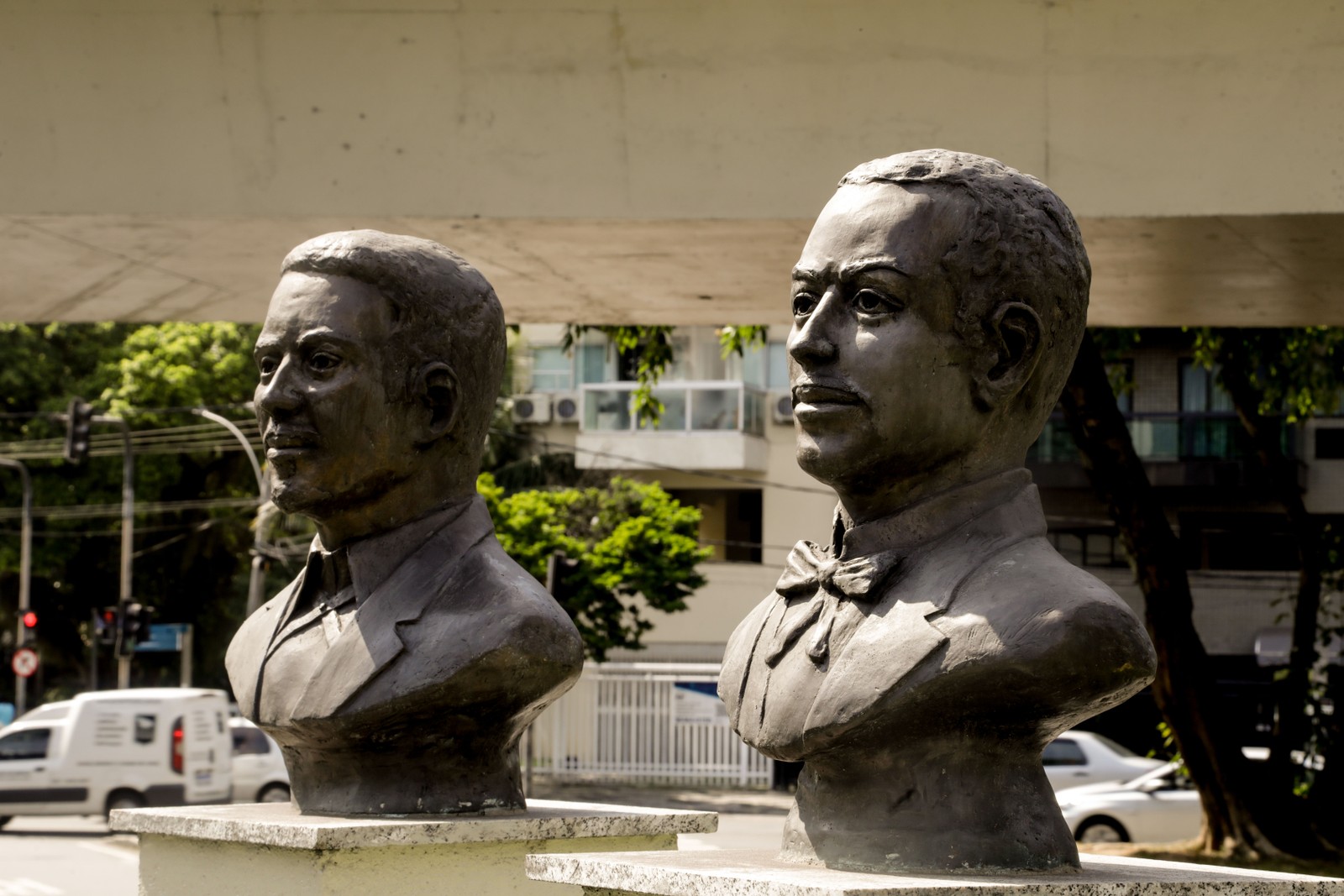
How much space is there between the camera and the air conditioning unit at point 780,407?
27641mm

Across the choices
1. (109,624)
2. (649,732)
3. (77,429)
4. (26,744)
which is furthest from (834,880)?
(77,429)

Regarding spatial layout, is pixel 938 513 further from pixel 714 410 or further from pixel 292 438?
pixel 714 410

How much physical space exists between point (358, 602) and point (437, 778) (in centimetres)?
52

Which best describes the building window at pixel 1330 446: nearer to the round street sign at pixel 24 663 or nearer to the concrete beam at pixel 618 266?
the concrete beam at pixel 618 266

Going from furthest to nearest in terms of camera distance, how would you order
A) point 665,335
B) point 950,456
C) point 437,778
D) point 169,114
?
point 665,335, point 169,114, point 437,778, point 950,456

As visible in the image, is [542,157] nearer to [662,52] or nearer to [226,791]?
[662,52]

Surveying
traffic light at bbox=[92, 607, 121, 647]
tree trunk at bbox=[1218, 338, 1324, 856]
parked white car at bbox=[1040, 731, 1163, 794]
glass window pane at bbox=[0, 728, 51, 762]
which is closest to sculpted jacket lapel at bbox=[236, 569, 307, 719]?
tree trunk at bbox=[1218, 338, 1324, 856]

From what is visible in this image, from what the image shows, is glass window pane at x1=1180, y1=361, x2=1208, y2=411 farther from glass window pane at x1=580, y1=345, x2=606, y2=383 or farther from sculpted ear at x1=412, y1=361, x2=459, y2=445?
sculpted ear at x1=412, y1=361, x2=459, y2=445

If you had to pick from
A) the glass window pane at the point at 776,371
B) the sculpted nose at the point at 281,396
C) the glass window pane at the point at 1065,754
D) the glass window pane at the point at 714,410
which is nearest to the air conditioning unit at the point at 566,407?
the glass window pane at the point at 714,410

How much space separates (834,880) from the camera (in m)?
3.45

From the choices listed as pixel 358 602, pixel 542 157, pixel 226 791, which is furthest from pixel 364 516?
pixel 226 791

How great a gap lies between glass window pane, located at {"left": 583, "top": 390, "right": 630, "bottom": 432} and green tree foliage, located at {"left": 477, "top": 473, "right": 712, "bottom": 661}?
5.26 meters

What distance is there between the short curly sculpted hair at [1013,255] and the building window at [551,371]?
26127mm

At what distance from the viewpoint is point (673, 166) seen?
296 inches
